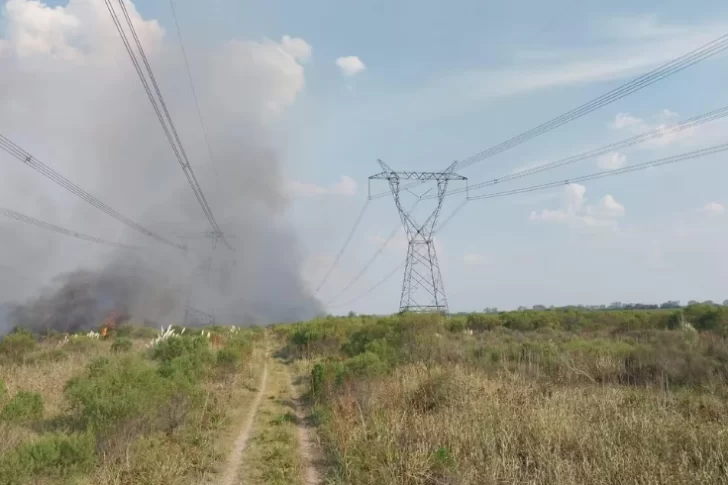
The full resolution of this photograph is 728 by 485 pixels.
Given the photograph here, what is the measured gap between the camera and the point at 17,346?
41125 millimetres

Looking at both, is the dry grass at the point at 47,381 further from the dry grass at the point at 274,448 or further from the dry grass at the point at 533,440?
the dry grass at the point at 533,440

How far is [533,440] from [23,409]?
47.9 feet

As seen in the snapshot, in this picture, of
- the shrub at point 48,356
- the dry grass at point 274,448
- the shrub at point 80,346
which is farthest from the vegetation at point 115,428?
the shrub at point 80,346

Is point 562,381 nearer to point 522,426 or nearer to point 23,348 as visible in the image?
point 522,426

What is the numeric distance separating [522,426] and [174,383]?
38.9ft

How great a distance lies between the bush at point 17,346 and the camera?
39.3 meters

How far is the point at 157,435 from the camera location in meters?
16.3

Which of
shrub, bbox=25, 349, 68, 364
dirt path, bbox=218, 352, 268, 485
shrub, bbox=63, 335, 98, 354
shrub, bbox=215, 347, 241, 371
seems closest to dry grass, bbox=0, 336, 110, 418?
shrub, bbox=25, 349, 68, 364

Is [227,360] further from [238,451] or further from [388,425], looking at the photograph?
[388,425]

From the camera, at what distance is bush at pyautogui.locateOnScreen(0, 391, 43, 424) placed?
51.3ft

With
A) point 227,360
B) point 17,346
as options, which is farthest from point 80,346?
point 227,360

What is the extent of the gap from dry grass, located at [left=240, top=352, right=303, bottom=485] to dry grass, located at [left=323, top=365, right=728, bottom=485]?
118 cm

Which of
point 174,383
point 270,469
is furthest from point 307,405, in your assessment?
point 270,469

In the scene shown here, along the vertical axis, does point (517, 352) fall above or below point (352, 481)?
above
